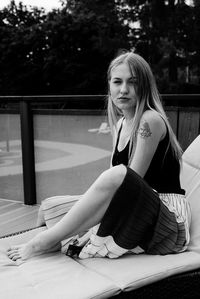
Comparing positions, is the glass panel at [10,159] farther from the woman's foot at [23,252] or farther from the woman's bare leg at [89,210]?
the woman's bare leg at [89,210]

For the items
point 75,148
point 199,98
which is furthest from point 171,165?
point 75,148

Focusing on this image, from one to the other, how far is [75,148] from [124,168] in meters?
2.45

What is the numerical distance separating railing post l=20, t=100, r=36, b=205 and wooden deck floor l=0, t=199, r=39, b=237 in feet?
0.51

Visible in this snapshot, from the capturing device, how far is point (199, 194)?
233 cm

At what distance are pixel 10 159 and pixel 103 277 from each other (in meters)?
2.92

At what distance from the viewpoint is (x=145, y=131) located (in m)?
2.05

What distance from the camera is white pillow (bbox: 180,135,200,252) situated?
2045 millimetres

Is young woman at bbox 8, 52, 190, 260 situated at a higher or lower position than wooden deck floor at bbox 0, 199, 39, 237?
higher

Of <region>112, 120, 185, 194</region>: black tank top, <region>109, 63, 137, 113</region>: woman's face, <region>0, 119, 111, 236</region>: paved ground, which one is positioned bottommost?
<region>0, 119, 111, 236</region>: paved ground

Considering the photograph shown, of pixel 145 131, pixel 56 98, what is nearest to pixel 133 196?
pixel 145 131

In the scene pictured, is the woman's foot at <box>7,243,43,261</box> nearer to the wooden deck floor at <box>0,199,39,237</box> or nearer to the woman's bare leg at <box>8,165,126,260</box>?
the woman's bare leg at <box>8,165,126,260</box>

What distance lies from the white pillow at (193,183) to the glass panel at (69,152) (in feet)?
4.57

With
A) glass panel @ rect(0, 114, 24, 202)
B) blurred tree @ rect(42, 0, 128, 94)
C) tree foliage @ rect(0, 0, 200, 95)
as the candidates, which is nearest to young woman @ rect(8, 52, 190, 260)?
glass panel @ rect(0, 114, 24, 202)

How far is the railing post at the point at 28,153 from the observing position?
4.10 metres
